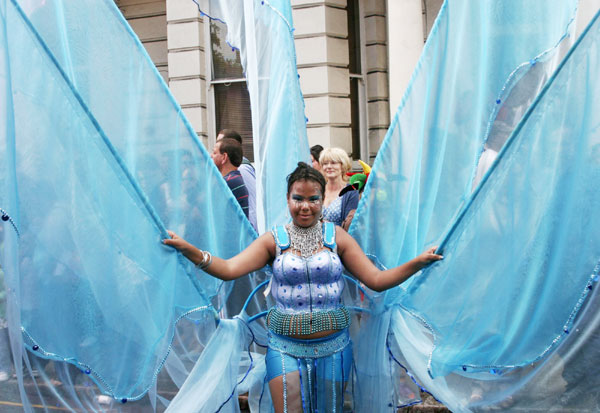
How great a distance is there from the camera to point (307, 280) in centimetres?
342

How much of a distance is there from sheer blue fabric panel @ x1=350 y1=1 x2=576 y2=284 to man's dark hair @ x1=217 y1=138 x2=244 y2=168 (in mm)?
1659

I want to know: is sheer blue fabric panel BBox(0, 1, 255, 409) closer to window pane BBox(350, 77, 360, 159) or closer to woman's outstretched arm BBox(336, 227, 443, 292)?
woman's outstretched arm BBox(336, 227, 443, 292)

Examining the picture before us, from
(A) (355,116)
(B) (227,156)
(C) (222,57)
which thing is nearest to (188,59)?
(C) (222,57)

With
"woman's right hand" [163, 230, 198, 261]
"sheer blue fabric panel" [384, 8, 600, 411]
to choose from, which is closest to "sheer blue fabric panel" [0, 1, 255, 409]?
"woman's right hand" [163, 230, 198, 261]

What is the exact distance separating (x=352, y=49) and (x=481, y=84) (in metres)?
7.17

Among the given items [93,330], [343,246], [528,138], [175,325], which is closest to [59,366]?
[93,330]

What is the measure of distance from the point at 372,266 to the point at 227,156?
80.8 inches

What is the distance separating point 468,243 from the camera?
318 cm

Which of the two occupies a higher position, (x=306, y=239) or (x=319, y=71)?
(x=319, y=71)

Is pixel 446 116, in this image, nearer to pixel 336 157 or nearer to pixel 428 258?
pixel 428 258

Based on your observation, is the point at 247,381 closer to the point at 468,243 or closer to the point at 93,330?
the point at 93,330

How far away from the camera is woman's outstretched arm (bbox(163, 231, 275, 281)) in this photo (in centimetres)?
329

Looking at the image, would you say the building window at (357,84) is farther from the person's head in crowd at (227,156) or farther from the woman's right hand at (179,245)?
the woman's right hand at (179,245)

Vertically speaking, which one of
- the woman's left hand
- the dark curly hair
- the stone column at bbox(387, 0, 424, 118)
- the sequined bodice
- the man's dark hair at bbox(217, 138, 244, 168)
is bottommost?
the sequined bodice
